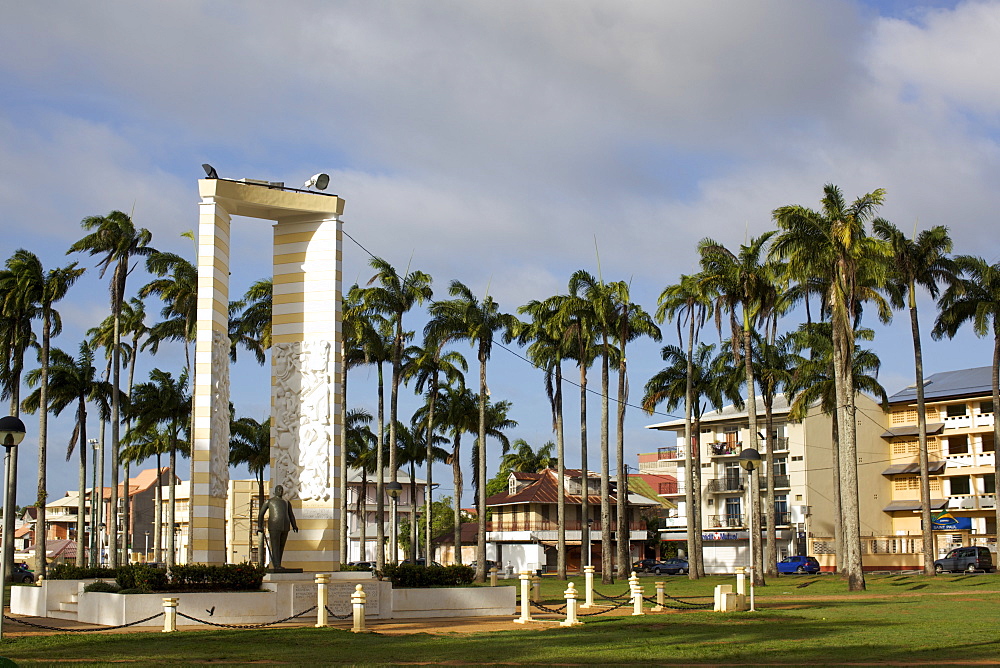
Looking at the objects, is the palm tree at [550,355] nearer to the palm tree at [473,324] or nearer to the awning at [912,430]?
the palm tree at [473,324]

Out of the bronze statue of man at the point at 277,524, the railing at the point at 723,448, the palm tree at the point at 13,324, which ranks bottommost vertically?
the bronze statue of man at the point at 277,524

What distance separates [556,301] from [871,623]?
33556 mm

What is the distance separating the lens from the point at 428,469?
201ft

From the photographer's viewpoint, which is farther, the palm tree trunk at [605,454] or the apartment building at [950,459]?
the apartment building at [950,459]

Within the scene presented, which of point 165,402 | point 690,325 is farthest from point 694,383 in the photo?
point 165,402

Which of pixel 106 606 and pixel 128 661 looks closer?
pixel 128 661

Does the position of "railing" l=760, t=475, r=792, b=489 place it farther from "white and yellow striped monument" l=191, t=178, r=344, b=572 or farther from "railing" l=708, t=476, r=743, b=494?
"white and yellow striped monument" l=191, t=178, r=344, b=572

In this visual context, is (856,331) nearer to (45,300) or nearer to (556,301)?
(556,301)

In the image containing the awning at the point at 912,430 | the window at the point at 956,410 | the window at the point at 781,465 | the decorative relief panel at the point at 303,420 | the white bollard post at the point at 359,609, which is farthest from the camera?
the window at the point at 781,465

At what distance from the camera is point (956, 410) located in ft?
251

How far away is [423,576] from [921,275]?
34.5 m

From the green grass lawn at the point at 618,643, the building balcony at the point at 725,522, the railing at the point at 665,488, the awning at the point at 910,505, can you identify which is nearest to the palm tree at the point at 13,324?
the green grass lawn at the point at 618,643

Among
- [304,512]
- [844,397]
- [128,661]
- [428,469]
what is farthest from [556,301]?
[128,661]

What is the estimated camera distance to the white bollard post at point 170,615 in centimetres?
2177
